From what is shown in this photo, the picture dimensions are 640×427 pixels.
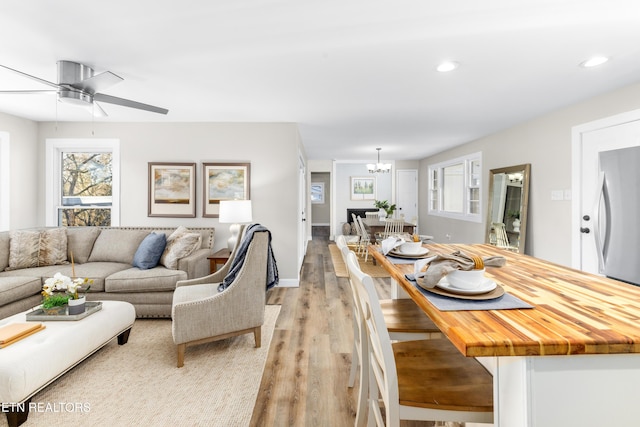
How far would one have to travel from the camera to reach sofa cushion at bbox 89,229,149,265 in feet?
12.4

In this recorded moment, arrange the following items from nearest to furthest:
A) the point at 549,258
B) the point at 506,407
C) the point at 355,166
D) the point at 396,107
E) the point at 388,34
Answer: the point at 506,407
the point at 388,34
the point at 396,107
the point at 549,258
the point at 355,166

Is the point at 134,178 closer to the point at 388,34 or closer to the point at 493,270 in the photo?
the point at 388,34

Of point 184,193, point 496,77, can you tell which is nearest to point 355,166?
point 184,193

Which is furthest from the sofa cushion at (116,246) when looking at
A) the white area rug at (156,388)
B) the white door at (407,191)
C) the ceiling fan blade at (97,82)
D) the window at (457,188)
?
the white door at (407,191)

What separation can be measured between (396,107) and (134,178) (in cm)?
367

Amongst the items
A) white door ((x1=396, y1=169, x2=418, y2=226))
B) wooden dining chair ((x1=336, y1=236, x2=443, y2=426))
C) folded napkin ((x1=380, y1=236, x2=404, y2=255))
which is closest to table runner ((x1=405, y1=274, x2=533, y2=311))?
wooden dining chair ((x1=336, y1=236, x2=443, y2=426))

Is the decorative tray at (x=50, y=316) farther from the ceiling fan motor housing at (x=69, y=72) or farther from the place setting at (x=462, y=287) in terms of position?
the place setting at (x=462, y=287)

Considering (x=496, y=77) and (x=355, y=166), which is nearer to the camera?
(x=496, y=77)

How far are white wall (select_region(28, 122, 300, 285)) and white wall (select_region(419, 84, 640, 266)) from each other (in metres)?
3.26

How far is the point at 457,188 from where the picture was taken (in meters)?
6.97

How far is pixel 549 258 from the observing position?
13.6 ft

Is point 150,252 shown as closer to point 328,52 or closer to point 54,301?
point 54,301

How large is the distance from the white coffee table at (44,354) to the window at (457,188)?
5.73 meters

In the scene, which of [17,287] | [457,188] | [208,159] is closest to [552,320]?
[17,287]
